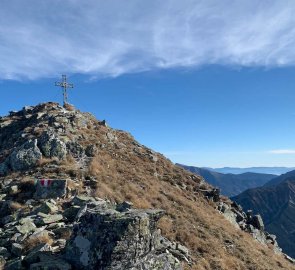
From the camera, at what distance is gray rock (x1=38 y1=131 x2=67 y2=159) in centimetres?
3262

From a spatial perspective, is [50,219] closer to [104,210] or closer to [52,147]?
[104,210]

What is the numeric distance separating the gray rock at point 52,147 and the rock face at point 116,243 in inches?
733

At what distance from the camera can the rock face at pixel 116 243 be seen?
13.2 metres

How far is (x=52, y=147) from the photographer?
33.0 metres

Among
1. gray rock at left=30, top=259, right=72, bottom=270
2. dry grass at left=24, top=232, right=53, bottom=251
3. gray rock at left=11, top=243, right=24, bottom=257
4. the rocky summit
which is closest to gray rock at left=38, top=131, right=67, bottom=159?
the rocky summit

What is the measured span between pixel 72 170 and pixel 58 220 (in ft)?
32.3

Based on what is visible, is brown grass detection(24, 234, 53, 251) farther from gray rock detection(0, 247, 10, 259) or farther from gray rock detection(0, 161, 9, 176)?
gray rock detection(0, 161, 9, 176)

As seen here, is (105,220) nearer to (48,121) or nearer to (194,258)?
(194,258)

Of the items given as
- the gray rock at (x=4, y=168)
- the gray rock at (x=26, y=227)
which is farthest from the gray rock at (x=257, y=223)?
the gray rock at (x=26, y=227)

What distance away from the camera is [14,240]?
693 inches

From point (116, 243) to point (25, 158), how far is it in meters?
20.5

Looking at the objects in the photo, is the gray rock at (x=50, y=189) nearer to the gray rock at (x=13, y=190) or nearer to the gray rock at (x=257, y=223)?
the gray rock at (x=13, y=190)

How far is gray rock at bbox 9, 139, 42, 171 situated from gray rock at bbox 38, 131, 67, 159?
711 millimetres

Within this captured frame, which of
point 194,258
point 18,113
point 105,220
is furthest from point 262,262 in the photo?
point 18,113
